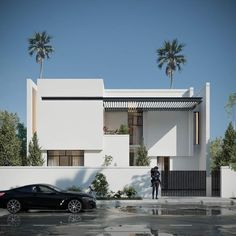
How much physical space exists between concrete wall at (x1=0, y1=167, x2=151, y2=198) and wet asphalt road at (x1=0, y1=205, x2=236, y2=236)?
7863 mm

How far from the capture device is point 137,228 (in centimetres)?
1463

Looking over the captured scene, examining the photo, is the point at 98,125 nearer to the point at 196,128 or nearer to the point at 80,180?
the point at 80,180

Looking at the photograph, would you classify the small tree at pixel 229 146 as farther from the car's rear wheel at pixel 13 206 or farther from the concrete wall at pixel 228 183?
the car's rear wheel at pixel 13 206

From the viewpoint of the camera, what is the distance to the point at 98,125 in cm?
3388

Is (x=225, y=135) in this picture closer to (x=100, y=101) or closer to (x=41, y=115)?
(x=100, y=101)

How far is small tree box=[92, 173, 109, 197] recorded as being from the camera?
91.1ft

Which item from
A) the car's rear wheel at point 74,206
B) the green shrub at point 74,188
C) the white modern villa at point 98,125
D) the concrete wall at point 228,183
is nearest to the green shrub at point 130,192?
the green shrub at point 74,188

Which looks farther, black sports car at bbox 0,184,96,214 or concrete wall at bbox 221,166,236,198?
concrete wall at bbox 221,166,236,198

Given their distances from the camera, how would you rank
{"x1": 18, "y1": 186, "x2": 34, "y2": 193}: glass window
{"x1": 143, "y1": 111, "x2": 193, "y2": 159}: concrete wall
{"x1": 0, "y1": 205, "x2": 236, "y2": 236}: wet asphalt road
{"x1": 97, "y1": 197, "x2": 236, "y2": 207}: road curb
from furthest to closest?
{"x1": 143, "y1": 111, "x2": 193, "y2": 159}: concrete wall
{"x1": 97, "y1": 197, "x2": 236, "y2": 207}: road curb
{"x1": 18, "y1": 186, "x2": 34, "y2": 193}: glass window
{"x1": 0, "y1": 205, "x2": 236, "y2": 236}: wet asphalt road

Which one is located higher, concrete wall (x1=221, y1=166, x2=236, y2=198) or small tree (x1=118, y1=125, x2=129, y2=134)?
small tree (x1=118, y1=125, x2=129, y2=134)

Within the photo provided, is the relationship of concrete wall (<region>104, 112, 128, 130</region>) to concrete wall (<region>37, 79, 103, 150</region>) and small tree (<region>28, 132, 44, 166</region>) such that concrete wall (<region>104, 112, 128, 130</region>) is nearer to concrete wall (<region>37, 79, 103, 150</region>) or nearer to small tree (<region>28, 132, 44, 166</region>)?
concrete wall (<region>37, 79, 103, 150</region>)

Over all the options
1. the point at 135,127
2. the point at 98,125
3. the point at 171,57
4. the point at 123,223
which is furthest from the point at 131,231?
the point at 171,57

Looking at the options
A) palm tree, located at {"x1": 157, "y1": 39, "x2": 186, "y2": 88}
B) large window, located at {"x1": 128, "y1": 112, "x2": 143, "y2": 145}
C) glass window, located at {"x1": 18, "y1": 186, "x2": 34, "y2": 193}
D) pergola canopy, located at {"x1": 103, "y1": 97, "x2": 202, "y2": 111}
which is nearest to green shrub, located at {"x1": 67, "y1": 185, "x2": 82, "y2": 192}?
glass window, located at {"x1": 18, "y1": 186, "x2": 34, "y2": 193}

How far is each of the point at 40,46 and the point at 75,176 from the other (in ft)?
160
